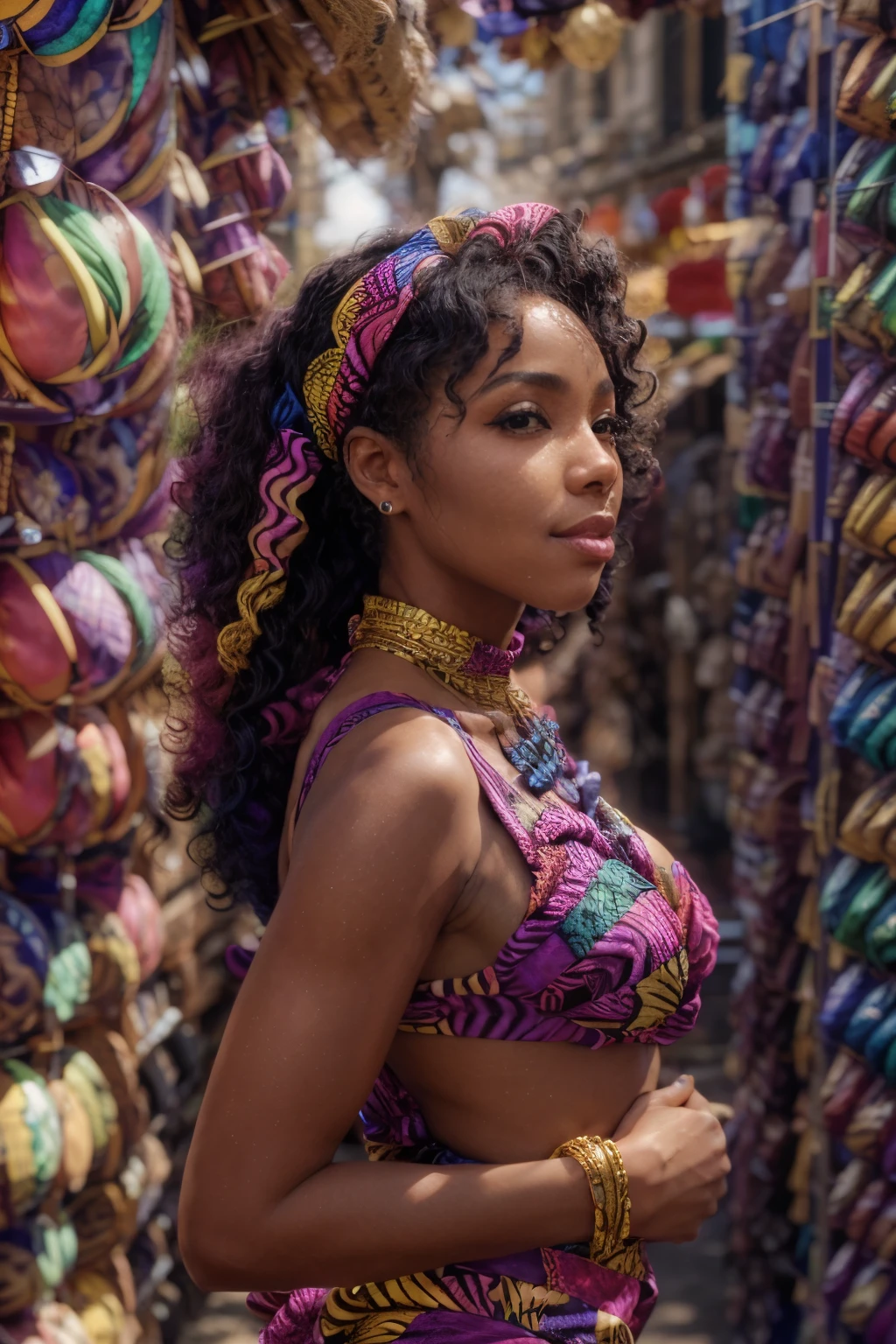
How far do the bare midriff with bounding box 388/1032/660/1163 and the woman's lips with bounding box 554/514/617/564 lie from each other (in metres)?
0.44

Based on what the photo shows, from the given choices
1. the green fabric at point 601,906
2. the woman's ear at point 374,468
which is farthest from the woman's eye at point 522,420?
the green fabric at point 601,906

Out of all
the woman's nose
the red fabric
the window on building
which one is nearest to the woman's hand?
the woman's nose

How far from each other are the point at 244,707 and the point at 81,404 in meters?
0.51

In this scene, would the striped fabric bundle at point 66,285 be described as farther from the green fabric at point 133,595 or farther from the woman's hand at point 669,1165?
the woman's hand at point 669,1165

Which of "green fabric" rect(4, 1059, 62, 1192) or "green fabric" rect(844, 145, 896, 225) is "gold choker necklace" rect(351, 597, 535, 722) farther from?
"green fabric" rect(844, 145, 896, 225)

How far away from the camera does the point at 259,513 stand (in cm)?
141

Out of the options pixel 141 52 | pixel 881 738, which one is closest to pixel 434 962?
pixel 881 738

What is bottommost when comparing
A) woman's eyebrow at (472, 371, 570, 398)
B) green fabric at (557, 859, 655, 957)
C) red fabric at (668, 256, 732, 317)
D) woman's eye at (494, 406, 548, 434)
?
green fabric at (557, 859, 655, 957)

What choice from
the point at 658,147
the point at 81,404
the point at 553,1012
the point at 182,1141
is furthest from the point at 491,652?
the point at 658,147

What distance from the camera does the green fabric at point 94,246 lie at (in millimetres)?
1597

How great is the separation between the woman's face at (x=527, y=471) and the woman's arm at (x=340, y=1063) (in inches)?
7.8

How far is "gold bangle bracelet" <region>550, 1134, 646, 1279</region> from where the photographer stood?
1.26m

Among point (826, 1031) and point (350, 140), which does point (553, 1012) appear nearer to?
point (826, 1031)

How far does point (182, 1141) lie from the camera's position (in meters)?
3.32
